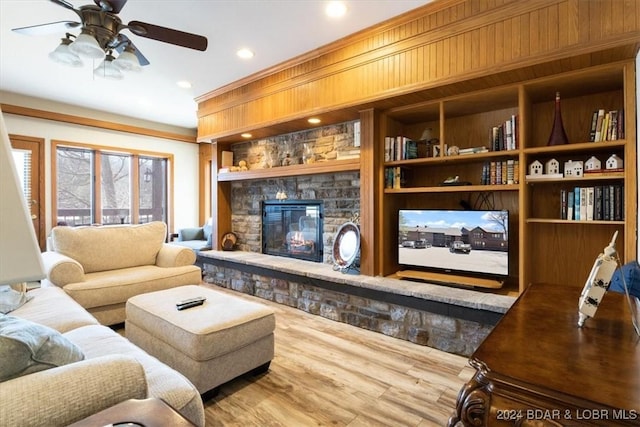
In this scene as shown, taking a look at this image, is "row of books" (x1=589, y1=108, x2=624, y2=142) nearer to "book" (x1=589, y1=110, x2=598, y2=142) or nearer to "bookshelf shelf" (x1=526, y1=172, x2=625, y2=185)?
"book" (x1=589, y1=110, x2=598, y2=142)

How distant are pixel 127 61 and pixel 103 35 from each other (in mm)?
217

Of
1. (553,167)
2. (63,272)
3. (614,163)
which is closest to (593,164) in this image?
(614,163)

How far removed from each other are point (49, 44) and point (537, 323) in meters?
4.55

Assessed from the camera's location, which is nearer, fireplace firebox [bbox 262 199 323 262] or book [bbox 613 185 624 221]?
book [bbox 613 185 624 221]

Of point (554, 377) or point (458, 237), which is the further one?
point (458, 237)

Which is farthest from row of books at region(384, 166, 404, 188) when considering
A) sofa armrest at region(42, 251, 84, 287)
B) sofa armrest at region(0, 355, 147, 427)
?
sofa armrest at region(42, 251, 84, 287)

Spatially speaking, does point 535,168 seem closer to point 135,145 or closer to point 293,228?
point 293,228

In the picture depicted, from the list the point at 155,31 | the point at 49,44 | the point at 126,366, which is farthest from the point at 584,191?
the point at 49,44

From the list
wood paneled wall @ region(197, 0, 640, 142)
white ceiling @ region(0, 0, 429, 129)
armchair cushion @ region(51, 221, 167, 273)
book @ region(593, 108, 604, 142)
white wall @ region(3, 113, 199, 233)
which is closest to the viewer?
wood paneled wall @ region(197, 0, 640, 142)

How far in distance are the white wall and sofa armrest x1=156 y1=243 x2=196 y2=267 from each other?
8.51ft

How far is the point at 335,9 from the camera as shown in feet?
8.45

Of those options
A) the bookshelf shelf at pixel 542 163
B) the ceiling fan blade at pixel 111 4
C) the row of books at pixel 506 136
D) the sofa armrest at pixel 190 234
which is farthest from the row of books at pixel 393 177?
the sofa armrest at pixel 190 234

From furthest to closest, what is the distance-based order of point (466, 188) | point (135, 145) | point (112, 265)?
1. point (135, 145)
2. point (112, 265)
3. point (466, 188)

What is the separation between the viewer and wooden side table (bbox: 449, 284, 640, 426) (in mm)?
710
